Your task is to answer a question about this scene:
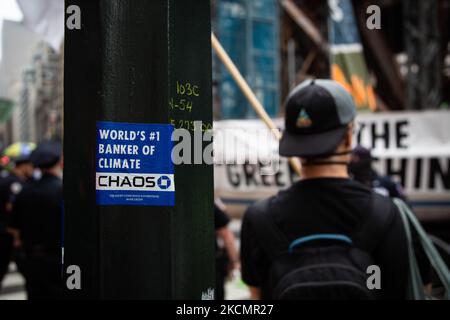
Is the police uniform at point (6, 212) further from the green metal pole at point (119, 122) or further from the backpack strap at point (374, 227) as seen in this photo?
the backpack strap at point (374, 227)

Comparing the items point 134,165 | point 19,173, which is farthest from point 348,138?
point 19,173

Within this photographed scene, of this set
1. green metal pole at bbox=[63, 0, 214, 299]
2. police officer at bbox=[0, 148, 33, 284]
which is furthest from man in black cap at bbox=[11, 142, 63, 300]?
green metal pole at bbox=[63, 0, 214, 299]

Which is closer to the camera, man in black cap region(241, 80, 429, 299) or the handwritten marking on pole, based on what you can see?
the handwritten marking on pole

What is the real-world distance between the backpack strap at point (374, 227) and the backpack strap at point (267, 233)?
0.27 meters

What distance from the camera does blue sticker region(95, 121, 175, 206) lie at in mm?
1591

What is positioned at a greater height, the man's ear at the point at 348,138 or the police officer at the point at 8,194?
the man's ear at the point at 348,138

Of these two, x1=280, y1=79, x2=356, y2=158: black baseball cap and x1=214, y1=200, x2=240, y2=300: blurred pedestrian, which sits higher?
x1=280, y1=79, x2=356, y2=158: black baseball cap

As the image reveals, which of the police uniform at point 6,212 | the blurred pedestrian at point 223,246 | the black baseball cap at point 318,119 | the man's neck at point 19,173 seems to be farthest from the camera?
the man's neck at point 19,173

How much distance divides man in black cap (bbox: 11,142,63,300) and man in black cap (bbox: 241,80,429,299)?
3057mm

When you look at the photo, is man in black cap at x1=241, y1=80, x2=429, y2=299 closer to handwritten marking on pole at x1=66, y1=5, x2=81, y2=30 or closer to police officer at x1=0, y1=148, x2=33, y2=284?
handwritten marking on pole at x1=66, y1=5, x2=81, y2=30

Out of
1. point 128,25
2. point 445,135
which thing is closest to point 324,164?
point 128,25

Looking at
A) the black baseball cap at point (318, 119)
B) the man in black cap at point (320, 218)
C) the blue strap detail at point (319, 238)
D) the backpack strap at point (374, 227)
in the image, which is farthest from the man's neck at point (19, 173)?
the backpack strap at point (374, 227)

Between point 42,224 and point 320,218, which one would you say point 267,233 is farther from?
point 42,224

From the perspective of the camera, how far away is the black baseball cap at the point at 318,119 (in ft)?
6.96
